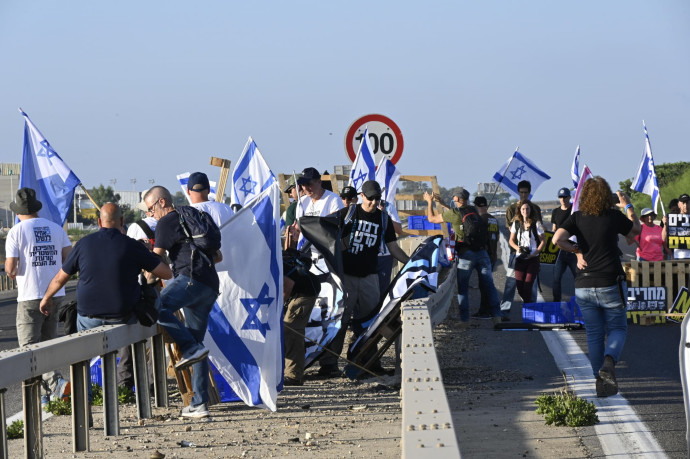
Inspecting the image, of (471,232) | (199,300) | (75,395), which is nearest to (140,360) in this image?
(199,300)

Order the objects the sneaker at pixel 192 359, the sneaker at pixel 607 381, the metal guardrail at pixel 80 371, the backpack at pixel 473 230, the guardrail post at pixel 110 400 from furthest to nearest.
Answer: the backpack at pixel 473 230
the sneaker at pixel 607 381
the sneaker at pixel 192 359
the guardrail post at pixel 110 400
the metal guardrail at pixel 80 371

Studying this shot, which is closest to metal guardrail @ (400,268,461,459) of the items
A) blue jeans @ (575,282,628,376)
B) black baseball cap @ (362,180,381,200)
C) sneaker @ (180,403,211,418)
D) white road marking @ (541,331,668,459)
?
white road marking @ (541,331,668,459)

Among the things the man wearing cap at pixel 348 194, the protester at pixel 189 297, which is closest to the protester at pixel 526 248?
the man wearing cap at pixel 348 194

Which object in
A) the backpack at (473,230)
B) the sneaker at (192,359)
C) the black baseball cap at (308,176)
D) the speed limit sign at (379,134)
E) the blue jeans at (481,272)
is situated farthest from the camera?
the backpack at (473,230)

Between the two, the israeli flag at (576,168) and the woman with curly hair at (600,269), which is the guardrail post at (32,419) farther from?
the israeli flag at (576,168)

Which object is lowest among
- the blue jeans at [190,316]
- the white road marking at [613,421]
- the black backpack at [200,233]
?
the white road marking at [613,421]

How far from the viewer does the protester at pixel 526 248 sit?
1588cm

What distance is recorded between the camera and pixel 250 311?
8914 millimetres

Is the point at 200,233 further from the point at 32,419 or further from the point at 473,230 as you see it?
the point at 473,230

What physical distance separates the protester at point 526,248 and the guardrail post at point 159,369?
26.0 feet

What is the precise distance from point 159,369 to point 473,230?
25.3 ft

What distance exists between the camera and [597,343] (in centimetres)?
962

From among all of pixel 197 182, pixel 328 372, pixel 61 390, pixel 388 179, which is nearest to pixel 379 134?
pixel 388 179

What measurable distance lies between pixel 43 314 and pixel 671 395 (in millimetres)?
5386
